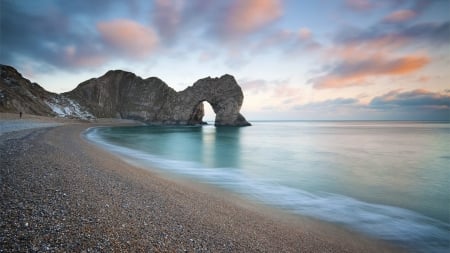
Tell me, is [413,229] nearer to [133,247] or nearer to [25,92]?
[133,247]

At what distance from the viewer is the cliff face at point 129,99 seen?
66125mm

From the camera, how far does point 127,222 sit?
4.32 meters

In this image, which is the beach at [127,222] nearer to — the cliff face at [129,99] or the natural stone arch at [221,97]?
the cliff face at [129,99]

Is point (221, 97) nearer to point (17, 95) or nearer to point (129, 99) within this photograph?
point (17, 95)

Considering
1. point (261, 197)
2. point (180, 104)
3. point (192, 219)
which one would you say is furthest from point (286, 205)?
point (180, 104)

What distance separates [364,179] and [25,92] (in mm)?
89522

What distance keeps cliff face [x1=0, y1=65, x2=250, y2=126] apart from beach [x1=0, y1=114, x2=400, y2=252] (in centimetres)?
6293

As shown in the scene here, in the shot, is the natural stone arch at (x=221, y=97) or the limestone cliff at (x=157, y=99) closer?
the natural stone arch at (x=221, y=97)

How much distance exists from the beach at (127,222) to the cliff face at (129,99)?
62927mm

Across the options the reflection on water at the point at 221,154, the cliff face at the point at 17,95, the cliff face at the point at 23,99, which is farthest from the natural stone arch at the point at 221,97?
the reflection on water at the point at 221,154

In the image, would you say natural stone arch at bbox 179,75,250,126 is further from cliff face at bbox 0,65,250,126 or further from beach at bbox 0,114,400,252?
beach at bbox 0,114,400,252

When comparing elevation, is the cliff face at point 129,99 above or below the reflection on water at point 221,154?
above

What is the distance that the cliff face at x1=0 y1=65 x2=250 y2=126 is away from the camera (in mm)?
66125

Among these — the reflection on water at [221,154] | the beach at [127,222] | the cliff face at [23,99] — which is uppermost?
the cliff face at [23,99]
